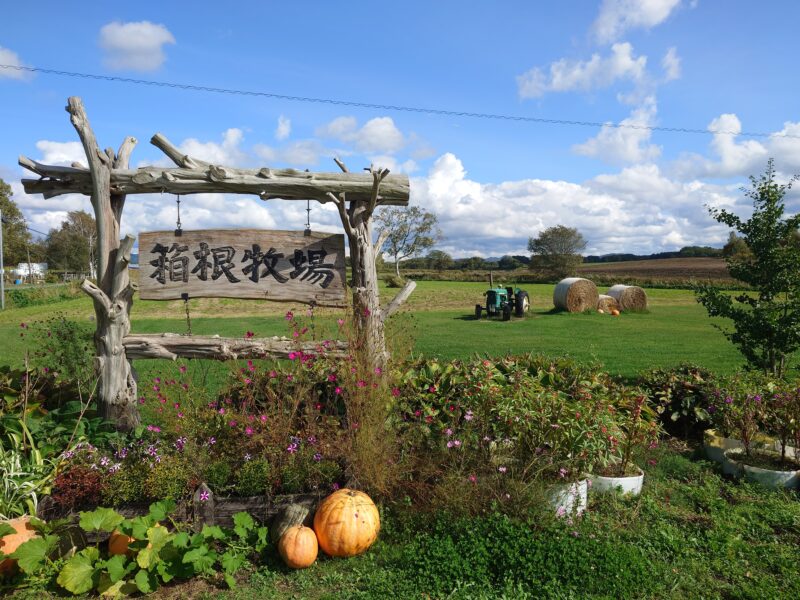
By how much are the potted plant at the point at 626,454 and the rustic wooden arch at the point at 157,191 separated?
8.00 ft

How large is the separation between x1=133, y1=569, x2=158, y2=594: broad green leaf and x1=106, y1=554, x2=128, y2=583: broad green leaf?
10 cm

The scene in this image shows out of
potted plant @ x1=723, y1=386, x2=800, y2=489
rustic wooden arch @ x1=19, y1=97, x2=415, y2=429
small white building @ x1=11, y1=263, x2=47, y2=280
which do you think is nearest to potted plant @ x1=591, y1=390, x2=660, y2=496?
potted plant @ x1=723, y1=386, x2=800, y2=489

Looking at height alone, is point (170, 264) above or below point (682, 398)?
above

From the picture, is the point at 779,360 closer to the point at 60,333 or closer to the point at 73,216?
the point at 60,333

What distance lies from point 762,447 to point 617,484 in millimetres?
2005

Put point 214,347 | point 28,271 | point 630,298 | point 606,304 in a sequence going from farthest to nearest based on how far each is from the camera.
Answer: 1. point 28,271
2. point 630,298
3. point 606,304
4. point 214,347

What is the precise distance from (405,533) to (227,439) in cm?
171

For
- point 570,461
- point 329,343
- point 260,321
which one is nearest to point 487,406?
point 570,461

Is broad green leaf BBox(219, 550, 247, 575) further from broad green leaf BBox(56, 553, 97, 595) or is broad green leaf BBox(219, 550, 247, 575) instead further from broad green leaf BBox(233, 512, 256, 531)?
broad green leaf BBox(56, 553, 97, 595)

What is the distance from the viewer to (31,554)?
3.54 meters

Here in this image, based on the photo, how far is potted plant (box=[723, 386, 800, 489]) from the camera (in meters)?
5.17

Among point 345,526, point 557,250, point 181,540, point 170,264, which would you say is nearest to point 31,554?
point 181,540

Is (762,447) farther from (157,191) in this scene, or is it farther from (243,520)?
(157,191)

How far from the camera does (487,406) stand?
482cm
